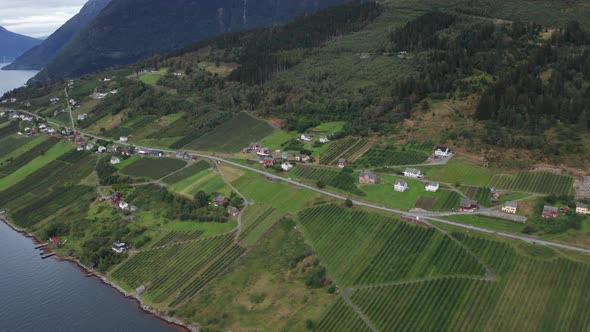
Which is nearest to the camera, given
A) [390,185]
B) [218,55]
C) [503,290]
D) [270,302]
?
[503,290]

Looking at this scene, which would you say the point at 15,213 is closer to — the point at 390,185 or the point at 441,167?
the point at 390,185

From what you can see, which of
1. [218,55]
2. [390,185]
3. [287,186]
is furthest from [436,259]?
[218,55]

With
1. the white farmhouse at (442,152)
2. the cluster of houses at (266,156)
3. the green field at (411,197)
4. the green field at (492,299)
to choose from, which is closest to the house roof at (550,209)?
the green field at (492,299)

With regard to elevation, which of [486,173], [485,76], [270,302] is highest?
[485,76]

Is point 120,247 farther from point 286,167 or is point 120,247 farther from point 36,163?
point 36,163

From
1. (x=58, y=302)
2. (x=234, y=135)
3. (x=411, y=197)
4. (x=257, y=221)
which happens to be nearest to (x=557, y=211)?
(x=411, y=197)

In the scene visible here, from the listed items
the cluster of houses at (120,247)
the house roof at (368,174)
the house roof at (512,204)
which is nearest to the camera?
the house roof at (512,204)

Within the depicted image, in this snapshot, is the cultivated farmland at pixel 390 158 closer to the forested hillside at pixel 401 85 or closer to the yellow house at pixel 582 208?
the forested hillside at pixel 401 85
